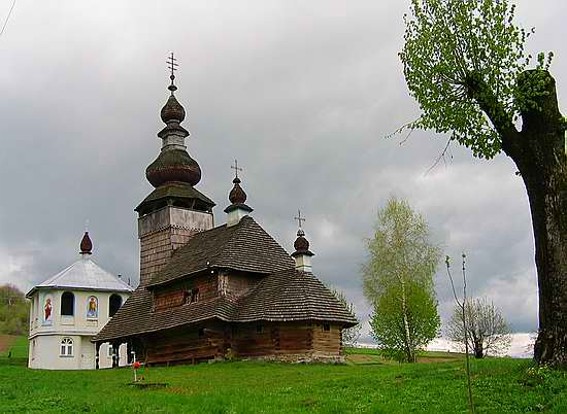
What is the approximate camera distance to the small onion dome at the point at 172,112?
1886 inches

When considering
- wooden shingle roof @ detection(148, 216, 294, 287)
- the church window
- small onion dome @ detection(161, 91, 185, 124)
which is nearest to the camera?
wooden shingle roof @ detection(148, 216, 294, 287)

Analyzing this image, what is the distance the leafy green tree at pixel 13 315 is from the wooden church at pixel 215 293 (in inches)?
1590

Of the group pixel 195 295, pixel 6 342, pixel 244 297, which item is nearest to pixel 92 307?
pixel 195 295

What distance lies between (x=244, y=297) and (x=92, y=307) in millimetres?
19963

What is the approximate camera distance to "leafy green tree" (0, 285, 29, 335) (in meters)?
81.9

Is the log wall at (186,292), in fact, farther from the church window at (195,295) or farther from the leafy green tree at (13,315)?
the leafy green tree at (13,315)

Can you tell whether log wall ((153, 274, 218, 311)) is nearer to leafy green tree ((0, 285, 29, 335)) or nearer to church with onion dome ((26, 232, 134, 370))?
church with onion dome ((26, 232, 134, 370))

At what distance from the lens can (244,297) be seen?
3500cm

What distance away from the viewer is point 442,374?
676 inches

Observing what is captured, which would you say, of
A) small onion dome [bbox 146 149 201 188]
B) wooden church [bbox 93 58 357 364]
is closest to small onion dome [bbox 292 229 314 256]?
wooden church [bbox 93 58 357 364]

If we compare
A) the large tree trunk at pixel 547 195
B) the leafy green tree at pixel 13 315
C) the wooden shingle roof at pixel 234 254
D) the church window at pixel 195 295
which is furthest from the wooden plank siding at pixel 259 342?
the leafy green tree at pixel 13 315

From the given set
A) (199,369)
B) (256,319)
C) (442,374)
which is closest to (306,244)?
(256,319)

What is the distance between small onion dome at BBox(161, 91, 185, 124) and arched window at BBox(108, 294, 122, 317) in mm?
13934

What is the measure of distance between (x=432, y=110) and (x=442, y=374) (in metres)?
6.38
